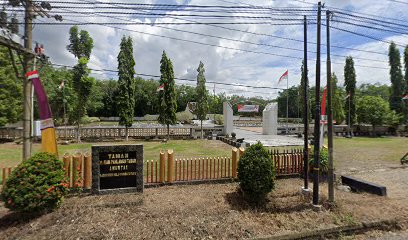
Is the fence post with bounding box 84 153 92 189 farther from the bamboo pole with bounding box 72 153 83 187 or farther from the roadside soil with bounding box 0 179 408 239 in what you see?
the roadside soil with bounding box 0 179 408 239

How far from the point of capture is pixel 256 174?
6.43 metres

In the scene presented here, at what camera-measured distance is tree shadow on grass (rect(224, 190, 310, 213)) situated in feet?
20.8

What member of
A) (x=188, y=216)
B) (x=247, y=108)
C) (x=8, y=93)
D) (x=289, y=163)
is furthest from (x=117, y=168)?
(x=247, y=108)

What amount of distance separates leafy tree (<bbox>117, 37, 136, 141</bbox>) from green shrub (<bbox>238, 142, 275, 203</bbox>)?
16.7m

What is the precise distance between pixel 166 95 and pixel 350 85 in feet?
87.6

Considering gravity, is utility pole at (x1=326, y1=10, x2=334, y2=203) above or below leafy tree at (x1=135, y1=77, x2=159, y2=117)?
below

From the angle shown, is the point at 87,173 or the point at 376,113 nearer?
the point at 87,173

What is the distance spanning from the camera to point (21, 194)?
499cm

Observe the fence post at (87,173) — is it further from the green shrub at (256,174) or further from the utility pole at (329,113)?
the utility pole at (329,113)

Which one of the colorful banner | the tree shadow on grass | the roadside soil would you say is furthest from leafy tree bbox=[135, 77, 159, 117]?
the tree shadow on grass

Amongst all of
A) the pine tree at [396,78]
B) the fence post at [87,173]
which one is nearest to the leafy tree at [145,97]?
the pine tree at [396,78]

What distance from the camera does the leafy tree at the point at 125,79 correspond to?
68.5 ft

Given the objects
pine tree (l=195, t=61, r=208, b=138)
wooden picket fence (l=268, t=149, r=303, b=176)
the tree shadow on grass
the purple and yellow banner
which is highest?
pine tree (l=195, t=61, r=208, b=138)

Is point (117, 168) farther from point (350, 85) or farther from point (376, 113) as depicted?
point (350, 85)
